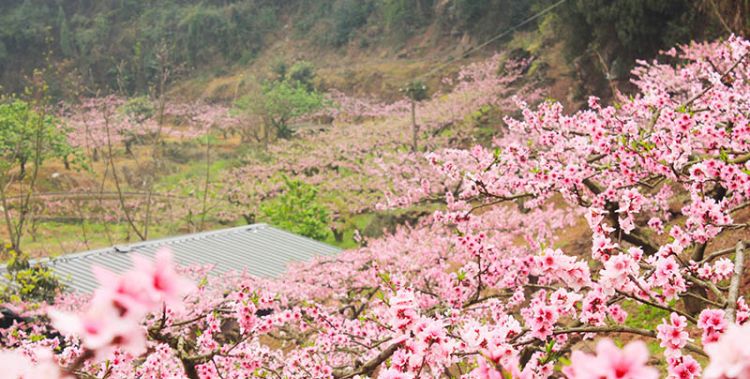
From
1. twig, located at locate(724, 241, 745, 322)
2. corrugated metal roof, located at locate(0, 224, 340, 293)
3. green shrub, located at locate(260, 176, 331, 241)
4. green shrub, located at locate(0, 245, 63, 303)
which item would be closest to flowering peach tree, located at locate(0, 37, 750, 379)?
twig, located at locate(724, 241, 745, 322)

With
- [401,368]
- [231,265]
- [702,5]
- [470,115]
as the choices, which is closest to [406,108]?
[470,115]

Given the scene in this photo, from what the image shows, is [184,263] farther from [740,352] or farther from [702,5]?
[702,5]

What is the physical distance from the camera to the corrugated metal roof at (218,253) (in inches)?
412

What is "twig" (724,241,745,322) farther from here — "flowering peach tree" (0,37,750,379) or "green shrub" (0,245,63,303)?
"green shrub" (0,245,63,303)

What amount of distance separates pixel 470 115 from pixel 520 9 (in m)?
10.0

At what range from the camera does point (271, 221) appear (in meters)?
17.5

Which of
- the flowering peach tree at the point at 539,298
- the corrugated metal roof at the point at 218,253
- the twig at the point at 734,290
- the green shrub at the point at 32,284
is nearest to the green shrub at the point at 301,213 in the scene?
the corrugated metal roof at the point at 218,253

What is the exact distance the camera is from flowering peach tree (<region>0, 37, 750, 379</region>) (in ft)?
3.14

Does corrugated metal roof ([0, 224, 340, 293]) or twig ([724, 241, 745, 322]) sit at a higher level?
twig ([724, 241, 745, 322])

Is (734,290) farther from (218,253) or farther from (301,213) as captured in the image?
(301,213)

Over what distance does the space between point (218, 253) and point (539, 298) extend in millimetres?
9330

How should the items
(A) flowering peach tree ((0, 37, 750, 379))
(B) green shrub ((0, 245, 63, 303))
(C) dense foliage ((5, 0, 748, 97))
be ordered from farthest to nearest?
(C) dense foliage ((5, 0, 748, 97)) → (B) green shrub ((0, 245, 63, 303)) → (A) flowering peach tree ((0, 37, 750, 379))

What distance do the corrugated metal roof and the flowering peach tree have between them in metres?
2.72

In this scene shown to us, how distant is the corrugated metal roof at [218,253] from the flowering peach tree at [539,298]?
8.92ft
